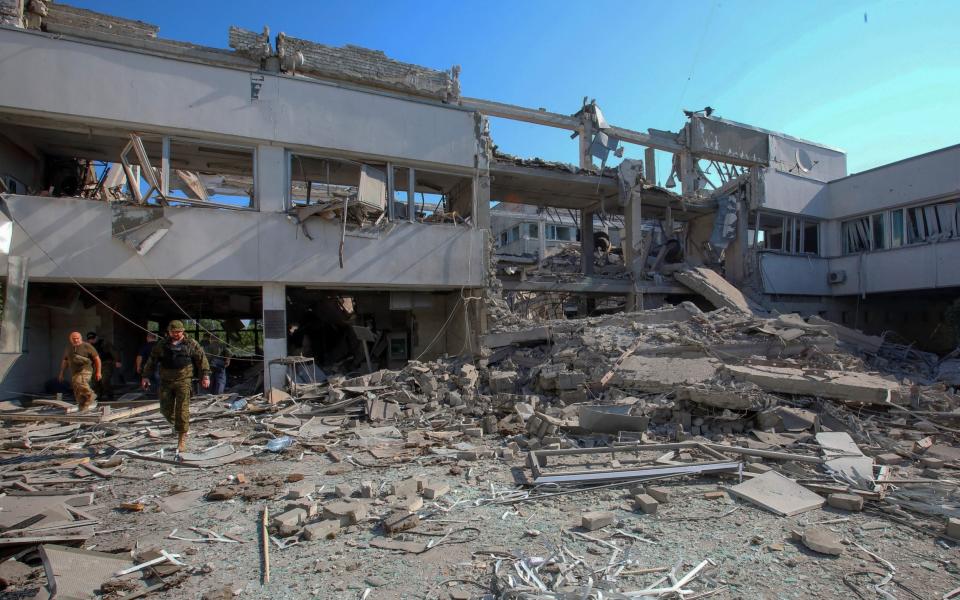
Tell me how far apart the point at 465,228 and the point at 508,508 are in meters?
8.64

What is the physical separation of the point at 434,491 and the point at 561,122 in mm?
17184

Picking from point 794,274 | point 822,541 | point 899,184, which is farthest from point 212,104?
point 899,184

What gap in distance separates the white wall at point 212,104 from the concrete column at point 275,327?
3164 mm

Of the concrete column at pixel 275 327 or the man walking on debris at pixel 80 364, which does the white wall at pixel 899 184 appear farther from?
the man walking on debris at pixel 80 364

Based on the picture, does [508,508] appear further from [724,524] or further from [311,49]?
[311,49]

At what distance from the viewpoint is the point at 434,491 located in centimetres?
474

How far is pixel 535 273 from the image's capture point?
15086 millimetres

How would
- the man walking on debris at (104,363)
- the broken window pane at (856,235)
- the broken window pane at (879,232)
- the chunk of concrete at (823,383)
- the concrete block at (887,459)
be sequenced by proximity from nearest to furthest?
the concrete block at (887,459), the chunk of concrete at (823,383), the man walking on debris at (104,363), the broken window pane at (879,232), the broken window pane at (856,235)

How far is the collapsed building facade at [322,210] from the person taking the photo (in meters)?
9.37

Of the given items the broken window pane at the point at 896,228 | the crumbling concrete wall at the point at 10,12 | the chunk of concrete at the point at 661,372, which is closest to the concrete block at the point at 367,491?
the chunk of concrete at the point at 661,372

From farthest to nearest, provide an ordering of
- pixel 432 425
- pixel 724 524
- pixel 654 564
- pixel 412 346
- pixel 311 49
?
pixel 412 346
pixel 311 49
pixel 432 425
pixel 724 524
pixel 654 564

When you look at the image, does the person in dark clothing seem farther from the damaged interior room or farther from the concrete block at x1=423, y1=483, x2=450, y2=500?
the concrete block at x1=423, y1=483, x2=450, y2=500

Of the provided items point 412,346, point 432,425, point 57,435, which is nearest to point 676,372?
point 432,425

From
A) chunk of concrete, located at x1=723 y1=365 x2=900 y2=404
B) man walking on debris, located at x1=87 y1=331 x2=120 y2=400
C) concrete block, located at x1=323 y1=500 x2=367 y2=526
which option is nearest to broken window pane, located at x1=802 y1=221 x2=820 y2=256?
chunk of concrete, located at x1=723 y1=365 x2=900 y2=404
